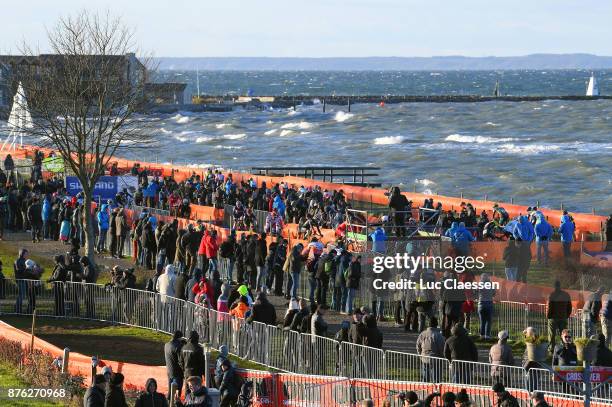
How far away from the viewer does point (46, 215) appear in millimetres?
32719

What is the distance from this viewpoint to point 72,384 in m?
18.0

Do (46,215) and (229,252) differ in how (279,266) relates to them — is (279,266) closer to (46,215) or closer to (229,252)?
(229,252)

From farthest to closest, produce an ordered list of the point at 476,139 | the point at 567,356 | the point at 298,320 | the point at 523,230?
the point at 476,139, the point at 523,230, the point at 298,320, the point at 567,356

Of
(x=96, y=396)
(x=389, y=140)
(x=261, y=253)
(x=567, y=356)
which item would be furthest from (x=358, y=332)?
(x=389, y=140)

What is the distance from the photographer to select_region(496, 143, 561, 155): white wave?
94062 millimetres

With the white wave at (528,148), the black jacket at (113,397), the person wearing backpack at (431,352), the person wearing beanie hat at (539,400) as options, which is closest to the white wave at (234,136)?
the white wave at (528,148)

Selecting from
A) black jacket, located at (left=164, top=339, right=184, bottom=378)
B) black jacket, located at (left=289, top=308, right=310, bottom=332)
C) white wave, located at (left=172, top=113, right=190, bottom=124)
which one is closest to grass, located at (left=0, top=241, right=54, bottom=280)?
black jacket, located at (left=289, top=308, right=310, bottom=332)

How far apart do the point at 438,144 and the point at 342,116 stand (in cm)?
3462

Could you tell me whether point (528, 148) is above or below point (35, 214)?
below

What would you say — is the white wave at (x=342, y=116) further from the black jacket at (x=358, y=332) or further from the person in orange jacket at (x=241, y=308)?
the black jacket at (x=358, y=332)

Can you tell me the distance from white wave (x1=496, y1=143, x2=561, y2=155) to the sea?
3.1 inches

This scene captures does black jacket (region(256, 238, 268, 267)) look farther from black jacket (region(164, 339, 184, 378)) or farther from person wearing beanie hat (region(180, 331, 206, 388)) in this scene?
person wearing beanie hat (region(180, 331, 206, 388))

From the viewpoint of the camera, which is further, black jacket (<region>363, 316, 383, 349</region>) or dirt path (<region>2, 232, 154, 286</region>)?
dirt path (<region>2, 232, 154, 286</region>)

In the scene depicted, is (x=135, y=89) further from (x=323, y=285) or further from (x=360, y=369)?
(x=360, y=369)
